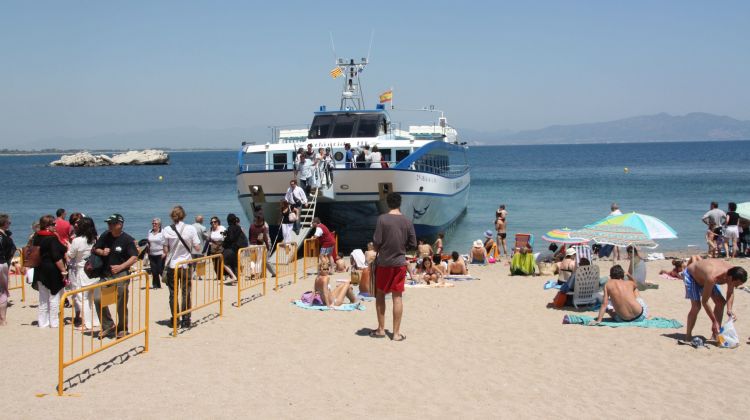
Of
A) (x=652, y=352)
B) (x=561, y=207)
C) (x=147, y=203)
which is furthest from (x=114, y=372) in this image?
(x=147, y=203)

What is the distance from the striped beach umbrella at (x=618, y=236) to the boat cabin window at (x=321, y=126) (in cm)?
1258

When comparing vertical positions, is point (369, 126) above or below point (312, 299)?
above

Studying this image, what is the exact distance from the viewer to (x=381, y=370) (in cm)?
845

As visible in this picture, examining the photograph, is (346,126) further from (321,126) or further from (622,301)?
(622,301)

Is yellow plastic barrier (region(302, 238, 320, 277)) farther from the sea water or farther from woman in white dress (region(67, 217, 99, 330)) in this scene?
the sea water

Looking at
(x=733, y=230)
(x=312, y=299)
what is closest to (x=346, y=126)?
(x=733, y=230)

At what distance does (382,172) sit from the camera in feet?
69.7

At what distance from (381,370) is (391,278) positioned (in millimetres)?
1456

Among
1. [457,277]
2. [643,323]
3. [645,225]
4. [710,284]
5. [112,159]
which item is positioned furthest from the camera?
[112,159]

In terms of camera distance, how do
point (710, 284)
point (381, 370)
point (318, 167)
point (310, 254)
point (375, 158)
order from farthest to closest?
point (375, 158)
point (318, 167)
point (310, 254)
point (710, 284)
point (381, 370)

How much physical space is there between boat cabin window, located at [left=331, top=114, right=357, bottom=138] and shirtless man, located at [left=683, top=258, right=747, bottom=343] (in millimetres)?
16255

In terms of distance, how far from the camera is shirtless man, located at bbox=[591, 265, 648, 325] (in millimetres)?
10773

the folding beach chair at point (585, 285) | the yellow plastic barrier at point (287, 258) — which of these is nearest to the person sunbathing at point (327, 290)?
the yellow plastic barrier at point (287, 258)

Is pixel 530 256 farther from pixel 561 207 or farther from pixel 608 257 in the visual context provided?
pixel 561 207
